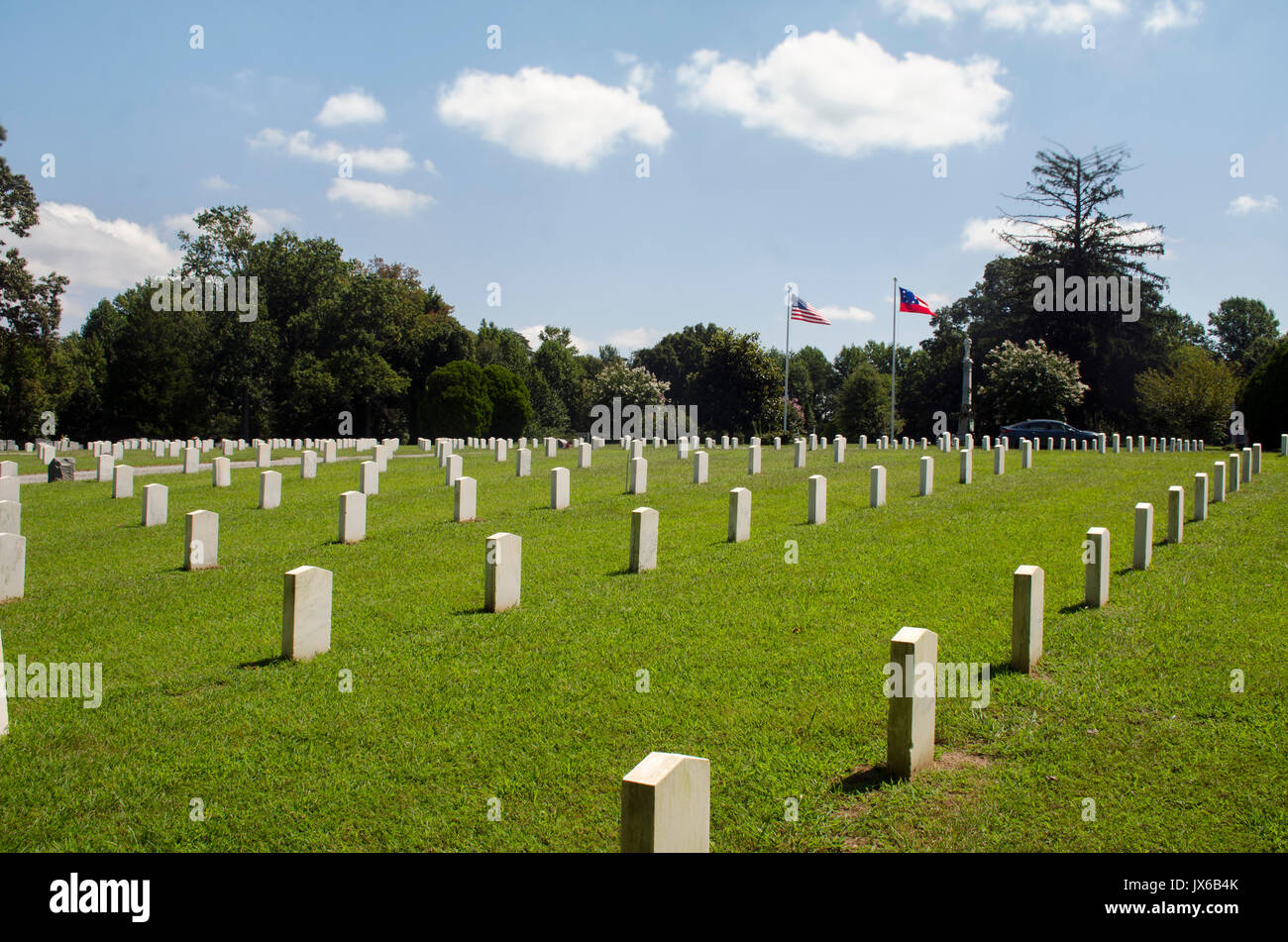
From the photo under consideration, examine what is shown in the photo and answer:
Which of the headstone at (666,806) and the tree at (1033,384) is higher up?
the tree at (1033,384)

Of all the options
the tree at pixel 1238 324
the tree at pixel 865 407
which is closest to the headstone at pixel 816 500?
the tree at pixel 865 407

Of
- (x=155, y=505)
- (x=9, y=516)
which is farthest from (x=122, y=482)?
(x=9, y=516)

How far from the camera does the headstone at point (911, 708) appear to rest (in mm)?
4816

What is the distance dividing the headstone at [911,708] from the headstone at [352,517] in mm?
→ 9272

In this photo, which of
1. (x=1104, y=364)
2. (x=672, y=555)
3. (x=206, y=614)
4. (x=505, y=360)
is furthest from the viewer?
(x=505, y=360)

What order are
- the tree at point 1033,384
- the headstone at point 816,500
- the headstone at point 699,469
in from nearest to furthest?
the headstone at point 816,500 < the headstone at point 699,469 < the tree at point 1033,384

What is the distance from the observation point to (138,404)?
167 ft

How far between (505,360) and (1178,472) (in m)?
49.7

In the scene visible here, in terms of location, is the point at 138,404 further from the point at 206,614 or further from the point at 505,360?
the point at 206,614

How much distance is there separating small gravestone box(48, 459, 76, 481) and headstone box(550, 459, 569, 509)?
13.7m

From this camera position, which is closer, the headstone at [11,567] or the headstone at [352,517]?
the headstone at [11,567]

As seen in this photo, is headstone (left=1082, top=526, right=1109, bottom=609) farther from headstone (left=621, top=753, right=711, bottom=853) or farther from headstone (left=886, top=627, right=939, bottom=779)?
headstone (left=621, top=753, right=711, bottom=853)

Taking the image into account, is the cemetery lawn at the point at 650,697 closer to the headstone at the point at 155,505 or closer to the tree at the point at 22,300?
the headstone at the point at 155,505
